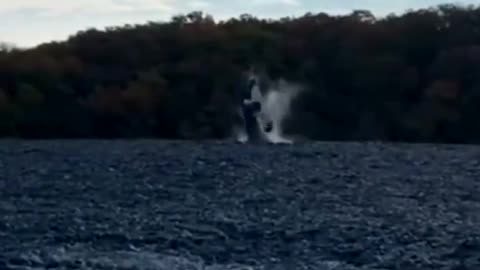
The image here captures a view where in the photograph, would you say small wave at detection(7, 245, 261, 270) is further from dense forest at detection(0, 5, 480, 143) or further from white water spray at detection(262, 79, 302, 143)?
dense forest at detection(0, 5, 480, 143)

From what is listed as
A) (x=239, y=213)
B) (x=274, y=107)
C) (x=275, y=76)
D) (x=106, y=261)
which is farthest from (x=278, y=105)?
(x=106, y=261)

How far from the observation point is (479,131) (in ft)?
242

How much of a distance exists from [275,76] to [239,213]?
52.2 meters

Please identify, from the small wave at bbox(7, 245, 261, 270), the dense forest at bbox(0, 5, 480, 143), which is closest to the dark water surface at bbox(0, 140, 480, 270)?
the small wave at bbox(7, 245, 261, 270)

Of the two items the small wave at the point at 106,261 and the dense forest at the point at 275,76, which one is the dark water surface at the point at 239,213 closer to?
the small wave at the point at 106,261

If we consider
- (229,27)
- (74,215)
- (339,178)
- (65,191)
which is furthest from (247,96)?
(74,215)

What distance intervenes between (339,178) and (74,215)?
476 inches

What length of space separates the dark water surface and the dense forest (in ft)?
88.2

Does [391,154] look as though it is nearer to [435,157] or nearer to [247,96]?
[435,157]

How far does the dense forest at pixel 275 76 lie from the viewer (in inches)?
3009

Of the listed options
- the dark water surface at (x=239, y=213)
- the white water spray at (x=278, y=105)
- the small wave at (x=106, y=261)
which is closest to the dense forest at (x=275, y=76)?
the white water spray at (x=278, y=105)

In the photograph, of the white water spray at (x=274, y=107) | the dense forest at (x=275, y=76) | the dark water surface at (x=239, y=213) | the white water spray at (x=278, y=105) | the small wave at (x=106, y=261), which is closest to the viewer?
the small wave at (x=106, y=261)

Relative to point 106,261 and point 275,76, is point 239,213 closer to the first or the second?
point 106,261

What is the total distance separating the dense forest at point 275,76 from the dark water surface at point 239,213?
26.9 m
